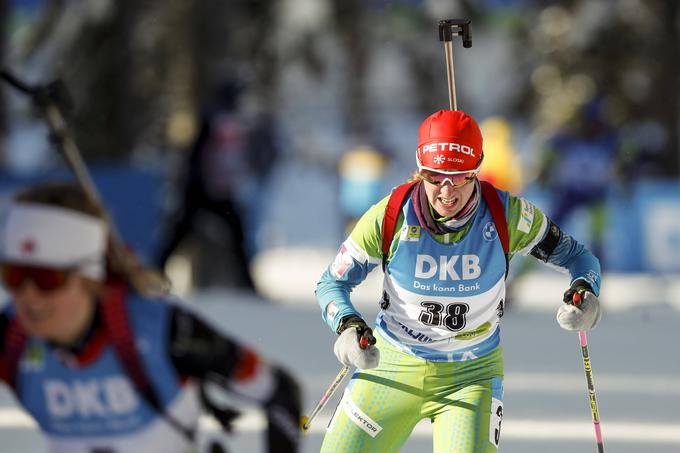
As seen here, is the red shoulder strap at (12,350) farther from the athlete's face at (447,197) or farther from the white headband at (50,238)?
the athlete's face at (447,197)

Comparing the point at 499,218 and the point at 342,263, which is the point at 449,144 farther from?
the point at 342,263

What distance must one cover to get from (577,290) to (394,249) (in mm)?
622

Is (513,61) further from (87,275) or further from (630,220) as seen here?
(87,275)

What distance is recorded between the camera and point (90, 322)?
9.61 ft

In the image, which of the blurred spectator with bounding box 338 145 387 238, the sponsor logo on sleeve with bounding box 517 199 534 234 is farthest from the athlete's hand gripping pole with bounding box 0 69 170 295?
the blurred spectator with bounding box 338 145 387 238

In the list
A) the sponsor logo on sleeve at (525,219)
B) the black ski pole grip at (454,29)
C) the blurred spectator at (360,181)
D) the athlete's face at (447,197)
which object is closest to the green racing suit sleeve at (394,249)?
the sponsor logo on sleeve at (525,219)

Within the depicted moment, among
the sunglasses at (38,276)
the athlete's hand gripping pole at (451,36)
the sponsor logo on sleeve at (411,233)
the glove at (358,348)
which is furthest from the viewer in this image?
the athlete's hand gripping pole at (451,36)

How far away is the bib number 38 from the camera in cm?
400

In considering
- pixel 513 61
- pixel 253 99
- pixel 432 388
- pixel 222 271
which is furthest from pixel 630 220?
pixel 513 61

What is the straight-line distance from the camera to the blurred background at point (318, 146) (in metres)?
11.5

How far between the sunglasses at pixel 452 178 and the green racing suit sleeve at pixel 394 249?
17 centimetres

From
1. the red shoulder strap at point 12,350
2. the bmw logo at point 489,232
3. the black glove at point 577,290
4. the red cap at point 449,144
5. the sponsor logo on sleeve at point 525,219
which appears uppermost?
the red cap at point 449,144

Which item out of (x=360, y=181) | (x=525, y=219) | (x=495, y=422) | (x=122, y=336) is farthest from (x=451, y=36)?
(x=360, y=181)

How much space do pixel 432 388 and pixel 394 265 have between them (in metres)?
0.42
